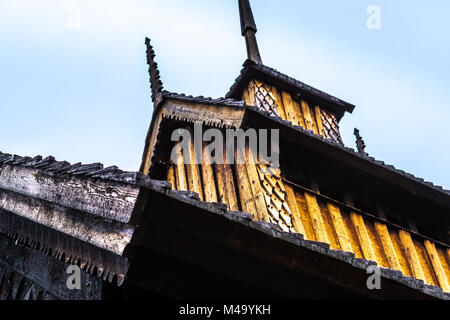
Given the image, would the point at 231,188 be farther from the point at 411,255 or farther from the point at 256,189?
the point at 411,255

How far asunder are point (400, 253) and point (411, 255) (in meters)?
0.17

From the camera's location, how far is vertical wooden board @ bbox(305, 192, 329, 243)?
5.98 metres

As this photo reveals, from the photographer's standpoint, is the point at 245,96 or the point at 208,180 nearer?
the point at 208,180

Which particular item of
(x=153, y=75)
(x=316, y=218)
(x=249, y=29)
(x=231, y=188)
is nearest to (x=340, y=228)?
(x=316, y=218)

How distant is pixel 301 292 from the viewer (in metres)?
3.79

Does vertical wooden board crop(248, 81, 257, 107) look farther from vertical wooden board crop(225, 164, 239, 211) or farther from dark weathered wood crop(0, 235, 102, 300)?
dark weathered wood crop(0, 235, 102, 300)

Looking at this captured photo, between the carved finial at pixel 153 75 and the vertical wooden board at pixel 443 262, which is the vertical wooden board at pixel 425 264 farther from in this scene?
the carved finial at pixel 153 75

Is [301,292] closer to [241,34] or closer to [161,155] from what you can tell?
[161,155]

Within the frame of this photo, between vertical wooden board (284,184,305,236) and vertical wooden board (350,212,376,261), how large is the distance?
999mm

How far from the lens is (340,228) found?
637cm

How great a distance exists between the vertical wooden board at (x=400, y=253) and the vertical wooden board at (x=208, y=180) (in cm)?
265

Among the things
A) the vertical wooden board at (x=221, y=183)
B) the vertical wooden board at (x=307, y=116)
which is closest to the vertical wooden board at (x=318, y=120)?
the vertical wooden board at (x=307, y=116)

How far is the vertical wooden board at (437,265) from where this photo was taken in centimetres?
686
